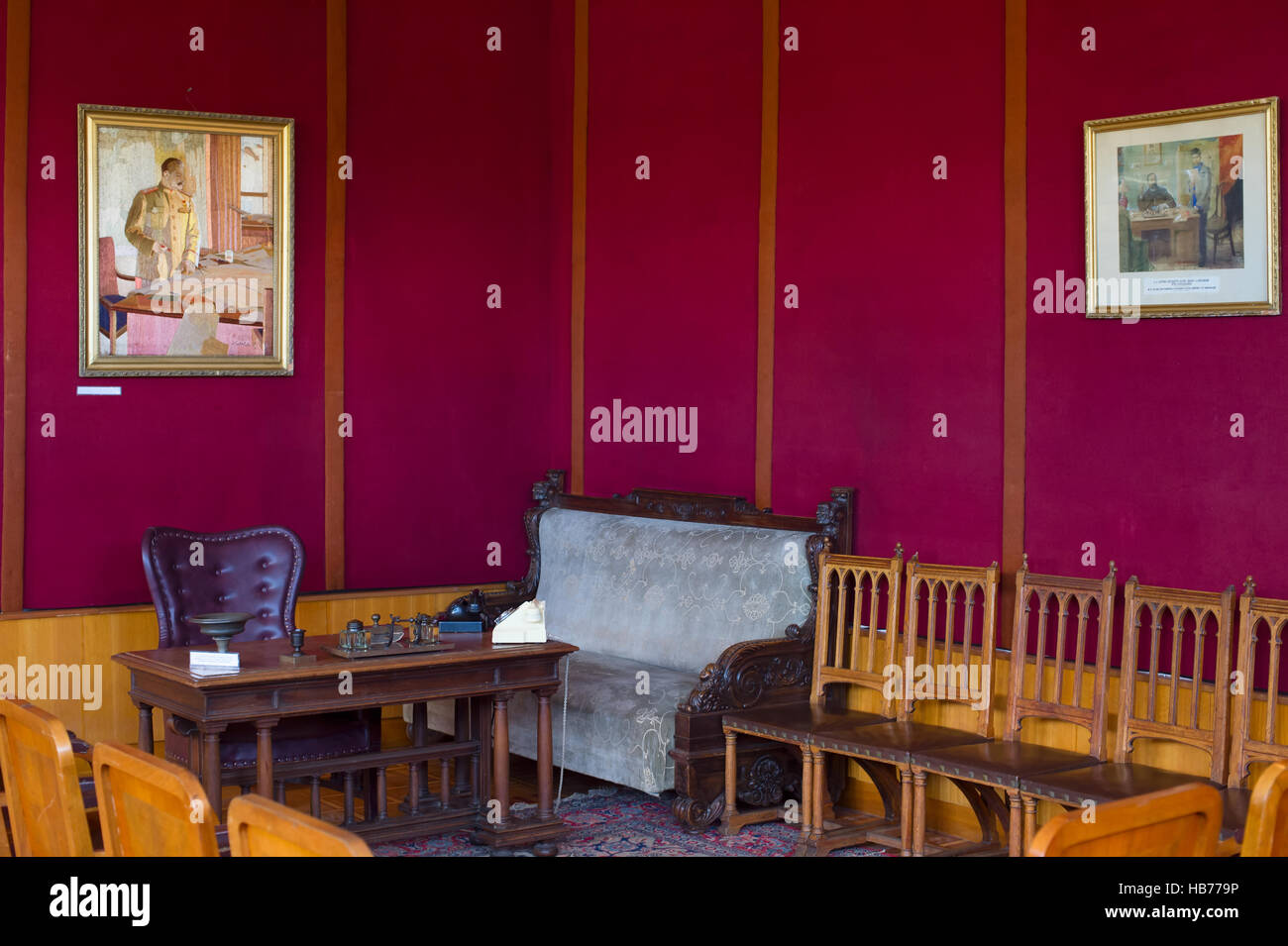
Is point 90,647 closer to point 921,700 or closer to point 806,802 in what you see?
point 806,802

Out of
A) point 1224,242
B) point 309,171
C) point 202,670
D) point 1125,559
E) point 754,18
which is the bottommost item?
point 202,670

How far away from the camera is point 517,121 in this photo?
7.39 m

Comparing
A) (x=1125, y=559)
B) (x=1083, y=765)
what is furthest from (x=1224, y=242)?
(x=1083, y=765)

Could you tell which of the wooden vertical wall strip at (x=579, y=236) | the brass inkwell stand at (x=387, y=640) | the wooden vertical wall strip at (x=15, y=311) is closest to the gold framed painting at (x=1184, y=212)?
the brass inkwell stand at (x=387, y=640)

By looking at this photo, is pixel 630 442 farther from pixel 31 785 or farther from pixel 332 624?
pixel 31 785

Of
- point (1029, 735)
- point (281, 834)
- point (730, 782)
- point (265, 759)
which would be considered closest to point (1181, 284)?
point (1029, 735)

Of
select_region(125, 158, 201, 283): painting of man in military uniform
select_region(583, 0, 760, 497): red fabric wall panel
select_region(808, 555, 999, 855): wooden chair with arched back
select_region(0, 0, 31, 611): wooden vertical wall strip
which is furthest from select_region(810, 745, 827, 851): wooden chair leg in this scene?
select_region(125, 158, 201, 283): painting of man in military uniform

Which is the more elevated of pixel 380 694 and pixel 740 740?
pixel 380 694

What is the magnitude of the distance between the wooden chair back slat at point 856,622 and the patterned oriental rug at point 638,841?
1.88ft

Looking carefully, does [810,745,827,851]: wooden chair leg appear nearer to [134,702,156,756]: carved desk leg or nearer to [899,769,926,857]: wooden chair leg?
[899,769,926,857]: wooden chair leg

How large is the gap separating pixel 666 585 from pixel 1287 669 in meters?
2.68

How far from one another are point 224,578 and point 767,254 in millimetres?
2698

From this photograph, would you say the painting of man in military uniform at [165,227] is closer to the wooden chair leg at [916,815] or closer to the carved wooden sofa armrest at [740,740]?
the carved wooden sofa armrest at [740,740]

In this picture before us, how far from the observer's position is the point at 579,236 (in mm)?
7301
